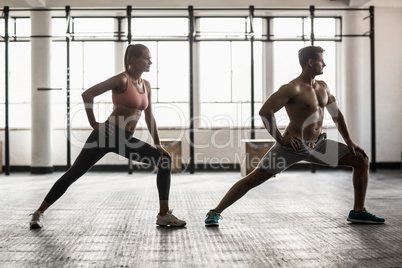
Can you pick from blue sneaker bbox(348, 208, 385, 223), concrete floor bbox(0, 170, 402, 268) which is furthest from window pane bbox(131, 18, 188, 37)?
blue sneaker bbox(348, 208, 385, 223)

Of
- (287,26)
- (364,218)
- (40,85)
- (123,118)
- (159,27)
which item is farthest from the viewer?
(287,26)

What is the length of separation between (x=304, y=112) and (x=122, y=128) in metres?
1.30

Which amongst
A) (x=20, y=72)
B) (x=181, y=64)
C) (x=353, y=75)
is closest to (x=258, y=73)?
(x=181, y=64)

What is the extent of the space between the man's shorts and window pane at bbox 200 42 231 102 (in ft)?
21.0

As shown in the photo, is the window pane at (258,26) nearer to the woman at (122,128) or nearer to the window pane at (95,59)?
the window pane at (95,59)

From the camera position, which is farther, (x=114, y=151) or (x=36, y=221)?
(x=36, y=221)

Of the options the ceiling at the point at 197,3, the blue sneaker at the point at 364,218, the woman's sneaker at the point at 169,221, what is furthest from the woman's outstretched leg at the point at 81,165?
the ceiling at the point at 197,3

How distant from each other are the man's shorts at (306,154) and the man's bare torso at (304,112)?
0.23ft

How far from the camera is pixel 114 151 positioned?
3.47m

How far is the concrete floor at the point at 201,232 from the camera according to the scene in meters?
2.66

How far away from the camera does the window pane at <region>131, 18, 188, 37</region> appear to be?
981 cm

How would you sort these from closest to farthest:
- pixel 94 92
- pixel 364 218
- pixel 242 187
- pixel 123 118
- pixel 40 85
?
1. pixel 94 92
2. pixel 123 118
3. pixel 242 187
4. pixel 364 218
5. pixel 40 85

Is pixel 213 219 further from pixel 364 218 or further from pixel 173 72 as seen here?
pixel 173 72

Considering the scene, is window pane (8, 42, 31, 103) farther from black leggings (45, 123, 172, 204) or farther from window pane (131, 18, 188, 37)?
black leggings (45, 123, 172, 204)
